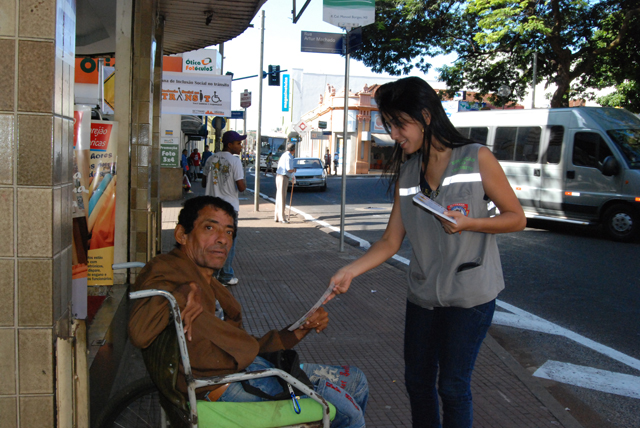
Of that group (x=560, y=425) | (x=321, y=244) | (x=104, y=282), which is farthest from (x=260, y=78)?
(x=560, y=425)

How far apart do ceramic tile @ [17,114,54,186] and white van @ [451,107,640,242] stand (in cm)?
1043

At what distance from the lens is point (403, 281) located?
7.54 metres

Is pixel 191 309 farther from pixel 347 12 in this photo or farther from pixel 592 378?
pixel 347 12

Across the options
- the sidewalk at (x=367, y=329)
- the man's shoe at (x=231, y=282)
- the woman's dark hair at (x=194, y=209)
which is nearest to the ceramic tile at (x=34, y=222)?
the woman's dark hair at (x=194, y=209)

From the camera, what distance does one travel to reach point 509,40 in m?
17.7

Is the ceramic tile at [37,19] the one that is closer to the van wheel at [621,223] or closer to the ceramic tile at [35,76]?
the ceramic tile at [35,76]

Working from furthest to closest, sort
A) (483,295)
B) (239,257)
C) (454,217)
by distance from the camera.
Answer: (239,257) < (483,295) < (454,217)

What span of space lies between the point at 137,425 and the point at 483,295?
5.36ft

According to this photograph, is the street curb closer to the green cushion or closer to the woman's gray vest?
the woman's gray vest

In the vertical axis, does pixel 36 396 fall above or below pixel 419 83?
below

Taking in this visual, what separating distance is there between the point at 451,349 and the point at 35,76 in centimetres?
194

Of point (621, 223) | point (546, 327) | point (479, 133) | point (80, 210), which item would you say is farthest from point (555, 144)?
point (80, 210)

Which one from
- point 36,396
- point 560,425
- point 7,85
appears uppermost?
point 7,85

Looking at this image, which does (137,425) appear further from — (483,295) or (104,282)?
(104,282)
